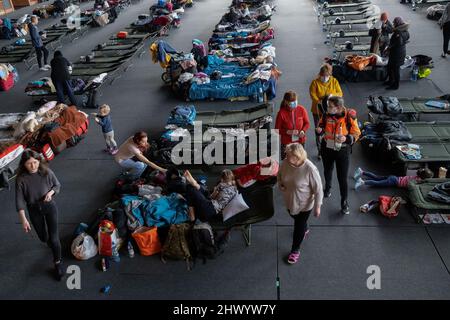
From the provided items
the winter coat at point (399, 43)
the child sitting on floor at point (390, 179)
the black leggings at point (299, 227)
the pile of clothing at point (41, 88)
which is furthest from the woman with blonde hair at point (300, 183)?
the pile of clothing at point (41, 88)

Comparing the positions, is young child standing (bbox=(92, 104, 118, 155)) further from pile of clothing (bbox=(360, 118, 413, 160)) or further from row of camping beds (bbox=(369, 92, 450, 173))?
row of camping beds (bbox=(369, 92, 450, 173))

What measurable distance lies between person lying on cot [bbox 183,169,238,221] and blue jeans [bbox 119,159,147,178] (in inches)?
59.0

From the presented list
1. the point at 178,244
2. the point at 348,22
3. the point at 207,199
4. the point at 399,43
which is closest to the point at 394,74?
the point at 399,43

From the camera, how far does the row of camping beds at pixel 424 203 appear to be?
5.89 m

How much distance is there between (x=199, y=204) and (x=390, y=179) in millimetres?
3383

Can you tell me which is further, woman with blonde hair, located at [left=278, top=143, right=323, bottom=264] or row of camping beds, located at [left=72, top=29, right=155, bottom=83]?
row of camping beds, located at [left=72, top=29, right=155, bottom=83]

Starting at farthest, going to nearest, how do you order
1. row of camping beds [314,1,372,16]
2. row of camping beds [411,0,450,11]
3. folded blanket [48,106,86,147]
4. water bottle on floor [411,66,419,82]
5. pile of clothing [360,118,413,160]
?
row of camping beds [411,0,450,11]
row of camping beds [314,1,372,16]
water bottle on floor [411,66,419,82]
folded blanket [48,106,86,147]
pile of clothing [360,118,413,160]

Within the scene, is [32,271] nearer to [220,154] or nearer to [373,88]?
[220,154]

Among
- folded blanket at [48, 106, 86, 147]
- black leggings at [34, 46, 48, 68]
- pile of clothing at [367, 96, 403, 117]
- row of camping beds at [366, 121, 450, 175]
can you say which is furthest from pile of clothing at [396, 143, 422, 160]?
black leggings at [34, 46, 48, 68]

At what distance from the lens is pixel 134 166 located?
725 cm

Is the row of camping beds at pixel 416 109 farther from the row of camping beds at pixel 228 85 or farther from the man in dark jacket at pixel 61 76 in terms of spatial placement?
the man in dark jacket at pixel 61 76

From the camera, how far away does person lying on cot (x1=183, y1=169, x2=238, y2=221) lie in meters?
5.67

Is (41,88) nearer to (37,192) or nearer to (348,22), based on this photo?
(37,192)
